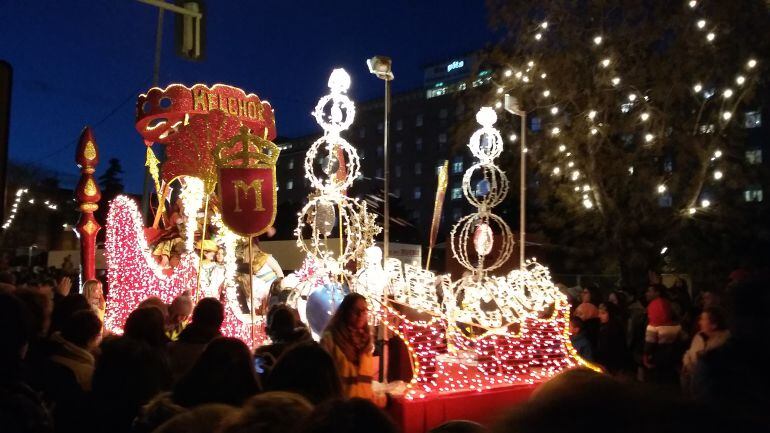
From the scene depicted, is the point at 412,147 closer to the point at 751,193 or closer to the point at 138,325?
the point at 751,193

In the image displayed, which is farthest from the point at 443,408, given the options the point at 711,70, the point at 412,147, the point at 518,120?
the point at 412,147

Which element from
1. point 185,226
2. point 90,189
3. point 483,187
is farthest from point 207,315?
point 90,189

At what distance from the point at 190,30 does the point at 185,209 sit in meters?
3.46

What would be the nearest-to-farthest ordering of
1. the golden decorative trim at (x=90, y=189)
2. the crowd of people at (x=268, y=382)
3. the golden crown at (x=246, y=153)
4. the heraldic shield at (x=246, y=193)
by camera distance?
1. the crowd of people at (x=268, y=382)
2. the heraldic shield at (x=246, y=193)
3. the golden crown at (x=246, y=153)
4. the golden decorative trim at (x=90, y=189)

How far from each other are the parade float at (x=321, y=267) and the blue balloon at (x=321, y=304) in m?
0.01

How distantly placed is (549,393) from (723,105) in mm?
19361

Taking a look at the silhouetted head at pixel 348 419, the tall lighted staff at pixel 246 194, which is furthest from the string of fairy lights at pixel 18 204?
the silhouetted head at pixel 348 419

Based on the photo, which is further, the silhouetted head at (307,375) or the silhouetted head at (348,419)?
the silhouetted head at (307,375)

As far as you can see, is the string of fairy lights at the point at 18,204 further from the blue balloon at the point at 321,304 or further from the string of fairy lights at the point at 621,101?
the blue balloon at the point at 321,304

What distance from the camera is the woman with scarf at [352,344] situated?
5.35m

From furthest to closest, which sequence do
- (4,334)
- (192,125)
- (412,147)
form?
(412,147), (192,125), (4,334)

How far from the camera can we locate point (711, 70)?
18094 mm

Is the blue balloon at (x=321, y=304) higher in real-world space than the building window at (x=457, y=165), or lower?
lower

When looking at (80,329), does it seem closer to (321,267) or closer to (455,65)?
(321,267)
